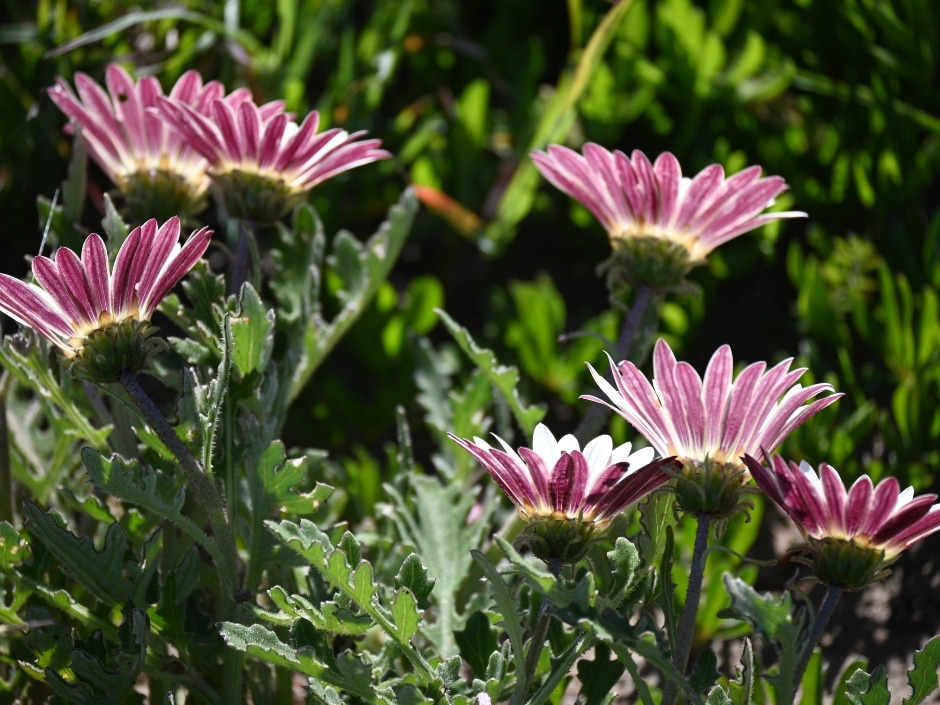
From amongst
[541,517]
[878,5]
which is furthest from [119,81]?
[878,5]

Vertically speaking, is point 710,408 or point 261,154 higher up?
point 261,154

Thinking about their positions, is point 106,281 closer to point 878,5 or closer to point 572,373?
point 572,373

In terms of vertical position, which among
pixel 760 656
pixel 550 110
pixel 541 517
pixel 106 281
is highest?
pixel 550 110

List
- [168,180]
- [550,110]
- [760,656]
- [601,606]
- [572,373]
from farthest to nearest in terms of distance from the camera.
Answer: [550,110]
[572,373]
[760,656]
[168,180]
[601,606]

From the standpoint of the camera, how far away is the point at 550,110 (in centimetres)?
179

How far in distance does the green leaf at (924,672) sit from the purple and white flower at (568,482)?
0.85 ft

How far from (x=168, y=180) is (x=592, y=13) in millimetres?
999

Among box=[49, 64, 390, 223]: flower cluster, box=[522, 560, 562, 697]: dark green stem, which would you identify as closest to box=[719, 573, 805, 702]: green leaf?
box=[522, 560, 562, 697]: dark green stem

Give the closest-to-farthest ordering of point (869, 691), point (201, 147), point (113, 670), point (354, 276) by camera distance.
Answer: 1. point (869, 691)
2. point (113, 670)
3. point (201, 147)
4. point (354, 276)

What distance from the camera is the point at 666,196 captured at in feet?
3.61

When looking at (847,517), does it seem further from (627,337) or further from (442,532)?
(442,532)

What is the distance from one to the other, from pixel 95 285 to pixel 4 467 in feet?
1.42

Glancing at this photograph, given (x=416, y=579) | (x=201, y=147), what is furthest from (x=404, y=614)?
(x=201, y=147)

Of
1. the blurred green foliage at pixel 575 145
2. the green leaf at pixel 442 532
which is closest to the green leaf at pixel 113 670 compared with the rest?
the green leaf at pixel 442 532
